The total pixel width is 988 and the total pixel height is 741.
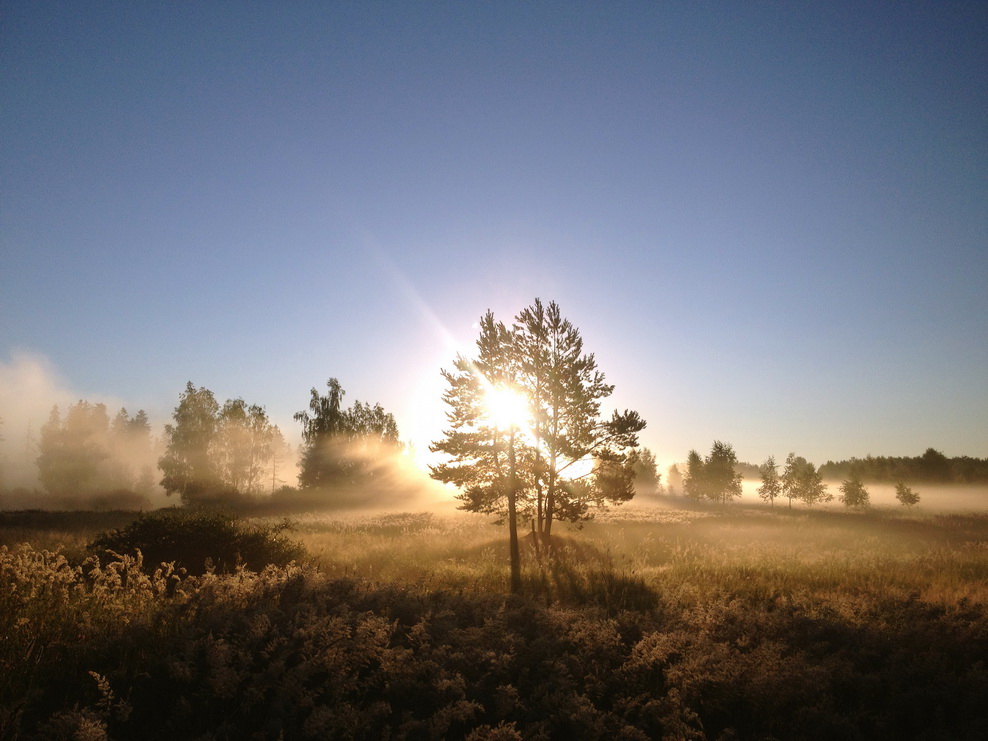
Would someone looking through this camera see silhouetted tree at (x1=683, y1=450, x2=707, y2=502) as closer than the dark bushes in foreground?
No

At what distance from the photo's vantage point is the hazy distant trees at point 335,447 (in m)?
52.4

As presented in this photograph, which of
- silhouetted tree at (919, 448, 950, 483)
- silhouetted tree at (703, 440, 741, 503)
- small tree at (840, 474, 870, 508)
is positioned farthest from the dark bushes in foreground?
silhouetted tree at (919, 448, 950, 483)

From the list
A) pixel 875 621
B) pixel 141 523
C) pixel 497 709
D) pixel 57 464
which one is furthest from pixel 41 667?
pixel 57 464

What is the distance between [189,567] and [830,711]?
13371 millimetres

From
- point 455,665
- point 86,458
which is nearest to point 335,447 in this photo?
point 86,458

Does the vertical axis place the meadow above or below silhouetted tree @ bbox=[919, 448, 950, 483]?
above

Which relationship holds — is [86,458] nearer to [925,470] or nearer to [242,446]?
[242,446]

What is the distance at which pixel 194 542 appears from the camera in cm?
1216

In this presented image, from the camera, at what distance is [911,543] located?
24391 mm

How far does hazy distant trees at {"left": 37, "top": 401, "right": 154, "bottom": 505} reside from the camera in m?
60.7

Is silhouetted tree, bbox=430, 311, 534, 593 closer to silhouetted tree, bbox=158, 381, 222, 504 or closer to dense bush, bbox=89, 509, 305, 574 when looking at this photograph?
dense bush, bbox=89, 509, 305, 574

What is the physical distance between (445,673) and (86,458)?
79.5 metres

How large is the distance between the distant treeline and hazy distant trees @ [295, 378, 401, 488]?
94821 mm

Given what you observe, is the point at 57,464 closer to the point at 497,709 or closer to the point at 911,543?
the point at 497,709
